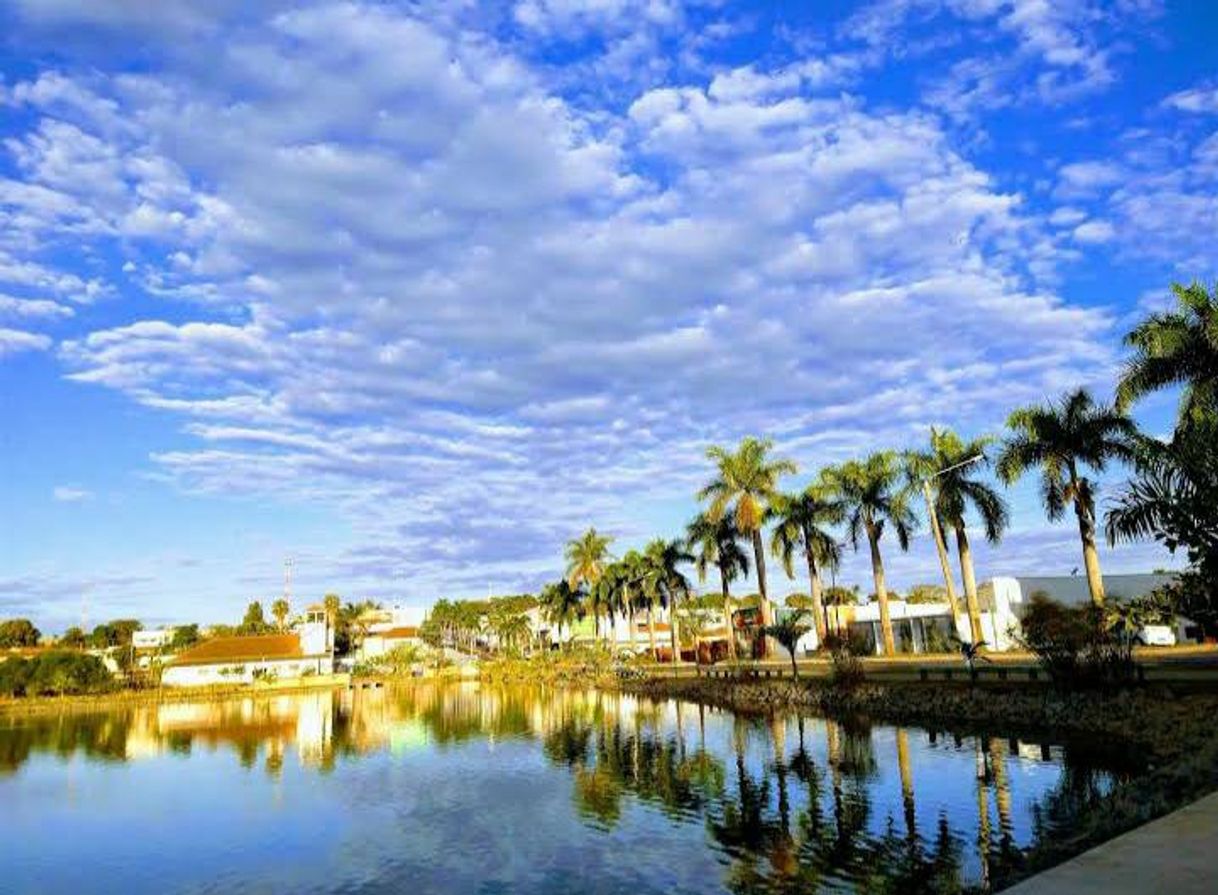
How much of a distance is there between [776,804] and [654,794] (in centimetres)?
389

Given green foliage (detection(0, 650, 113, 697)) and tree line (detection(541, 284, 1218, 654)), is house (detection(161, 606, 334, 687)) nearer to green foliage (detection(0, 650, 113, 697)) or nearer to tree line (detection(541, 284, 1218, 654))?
green foliage (detection(0, 650, 113, 697))

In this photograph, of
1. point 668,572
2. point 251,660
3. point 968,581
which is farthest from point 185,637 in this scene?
point 968,581

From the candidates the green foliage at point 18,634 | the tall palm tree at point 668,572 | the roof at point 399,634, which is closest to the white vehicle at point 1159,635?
the tall palm tree at point 668,572

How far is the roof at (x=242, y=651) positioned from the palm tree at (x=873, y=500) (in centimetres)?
6890

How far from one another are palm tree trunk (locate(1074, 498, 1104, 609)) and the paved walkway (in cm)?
2920

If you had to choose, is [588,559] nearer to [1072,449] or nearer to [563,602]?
[563,602]

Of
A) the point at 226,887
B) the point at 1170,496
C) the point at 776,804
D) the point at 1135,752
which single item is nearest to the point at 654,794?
the point at 776,804

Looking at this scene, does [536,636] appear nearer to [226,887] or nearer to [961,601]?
[961,601]

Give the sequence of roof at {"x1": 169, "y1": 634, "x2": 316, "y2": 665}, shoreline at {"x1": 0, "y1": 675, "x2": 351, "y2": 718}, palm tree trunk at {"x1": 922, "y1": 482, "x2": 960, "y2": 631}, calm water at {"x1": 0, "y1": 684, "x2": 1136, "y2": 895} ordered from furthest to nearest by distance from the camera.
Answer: roof at {"x1": 169, "y1": 634, "x2": 316, "y2": 665}
shoreline at {"x1": 0, "y1": 675, "x2": 351, "y2": 718}
palm tree trunk at {"x1": 922, "y1": 482, "x2": 960, "y2": 631}
calm water at {"x1": 0, "y1": 684, "x2": 1136, "y2": 895}

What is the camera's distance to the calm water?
15.8 m

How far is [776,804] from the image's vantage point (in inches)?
805

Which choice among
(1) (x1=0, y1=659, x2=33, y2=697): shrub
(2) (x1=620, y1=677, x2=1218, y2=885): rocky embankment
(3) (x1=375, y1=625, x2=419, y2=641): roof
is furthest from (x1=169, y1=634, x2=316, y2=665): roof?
(2) (x1=620, y1=677, x2=1218, y2=885): rocky embankment

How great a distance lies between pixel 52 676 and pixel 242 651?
19.7m

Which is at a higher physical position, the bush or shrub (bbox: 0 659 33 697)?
the bush
